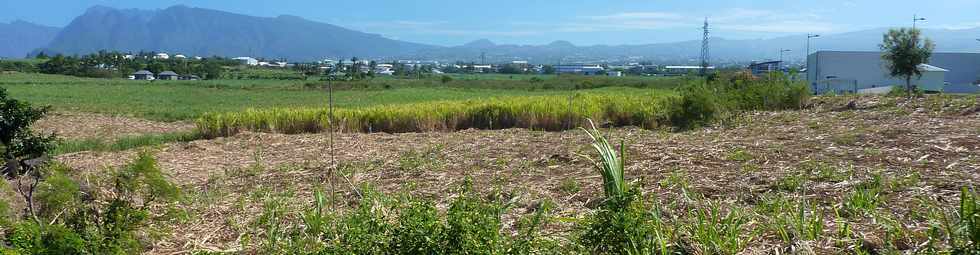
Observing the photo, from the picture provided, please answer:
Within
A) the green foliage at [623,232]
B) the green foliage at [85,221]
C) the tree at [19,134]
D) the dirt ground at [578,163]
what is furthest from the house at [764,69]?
the green foliage at [85,221]

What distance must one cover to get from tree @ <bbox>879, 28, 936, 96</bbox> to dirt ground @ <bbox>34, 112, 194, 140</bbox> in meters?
17.4

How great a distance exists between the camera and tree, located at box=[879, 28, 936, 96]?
1727cm

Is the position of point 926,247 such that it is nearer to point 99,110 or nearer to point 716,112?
point 716,112

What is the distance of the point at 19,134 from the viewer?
25.8 feet

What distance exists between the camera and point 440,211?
5227 mm

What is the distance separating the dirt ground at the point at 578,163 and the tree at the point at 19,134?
59cm

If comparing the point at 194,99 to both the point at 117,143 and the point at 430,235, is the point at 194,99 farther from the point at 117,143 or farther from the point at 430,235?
the point at 430,235

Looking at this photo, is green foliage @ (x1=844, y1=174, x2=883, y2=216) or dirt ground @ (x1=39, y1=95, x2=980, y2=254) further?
dirt ground @ (x1=39, y1=95, x2=980, y2=254)

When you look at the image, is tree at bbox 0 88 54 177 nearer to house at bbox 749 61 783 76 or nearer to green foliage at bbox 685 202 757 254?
green foliage at bbox 685 202 757 254

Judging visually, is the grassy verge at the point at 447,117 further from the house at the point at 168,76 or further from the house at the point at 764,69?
the house at the point at 168,76

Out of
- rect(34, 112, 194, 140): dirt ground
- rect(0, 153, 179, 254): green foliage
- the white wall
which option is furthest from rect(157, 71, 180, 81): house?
rect(0, 153, 179, 254): green foliage

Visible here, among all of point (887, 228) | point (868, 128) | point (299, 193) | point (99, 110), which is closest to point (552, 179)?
point (299, 193)

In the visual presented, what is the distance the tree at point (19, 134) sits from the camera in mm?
7621

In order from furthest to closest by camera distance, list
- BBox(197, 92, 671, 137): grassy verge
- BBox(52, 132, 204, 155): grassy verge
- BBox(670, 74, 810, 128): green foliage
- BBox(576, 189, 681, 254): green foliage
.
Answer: BBox(197, 92, 671, 137): grassy verge, BBox(52, 132, 204, 155): grassy verge, BBox(670, 74, 810, 128): green foliage, BBox(576, 189, 681, 254): green foliage
